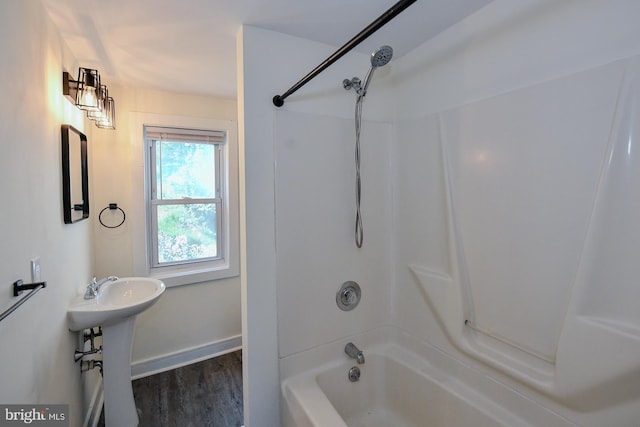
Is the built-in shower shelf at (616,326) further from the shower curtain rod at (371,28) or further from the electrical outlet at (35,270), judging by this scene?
the electrical outlet at (35,270)

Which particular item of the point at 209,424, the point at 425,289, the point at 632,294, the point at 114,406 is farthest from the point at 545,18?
the point at 114,406

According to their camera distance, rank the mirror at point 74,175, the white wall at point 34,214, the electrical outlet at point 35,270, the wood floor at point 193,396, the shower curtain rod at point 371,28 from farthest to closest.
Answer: the wood floor at point 193,396 → the mirror at point 74,175 → the electrical outlet at point 35,270 → the white wall at point 34,214 → the shower curtain rod at point 371,28

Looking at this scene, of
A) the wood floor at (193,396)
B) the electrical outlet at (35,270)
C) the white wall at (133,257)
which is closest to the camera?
the electrical outlet at (35,270)

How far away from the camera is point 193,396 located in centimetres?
219

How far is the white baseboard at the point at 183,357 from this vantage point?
2410 mm

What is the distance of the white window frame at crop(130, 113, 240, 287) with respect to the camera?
235cm

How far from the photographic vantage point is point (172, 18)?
1.40m

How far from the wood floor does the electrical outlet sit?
1410mm

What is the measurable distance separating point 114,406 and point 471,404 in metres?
2.07

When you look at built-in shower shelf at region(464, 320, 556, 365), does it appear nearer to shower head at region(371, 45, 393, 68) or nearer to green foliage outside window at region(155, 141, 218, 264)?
shower head at region(371, 45, 393, 68)

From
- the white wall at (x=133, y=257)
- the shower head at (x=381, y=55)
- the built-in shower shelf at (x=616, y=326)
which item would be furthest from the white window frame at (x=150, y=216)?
the built-in shower shelf at (x=616, y=326)

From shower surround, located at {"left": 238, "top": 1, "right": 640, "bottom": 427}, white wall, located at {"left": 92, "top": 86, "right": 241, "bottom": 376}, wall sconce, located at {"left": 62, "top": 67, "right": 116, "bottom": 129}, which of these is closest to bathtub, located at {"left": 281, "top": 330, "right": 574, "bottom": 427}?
shower surround, located at {"left": 238, "top": 1, "right": 640, "bottom": 427}

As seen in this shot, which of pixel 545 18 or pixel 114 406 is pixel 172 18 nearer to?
pixel 545 18

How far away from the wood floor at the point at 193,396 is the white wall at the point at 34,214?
0.50m
